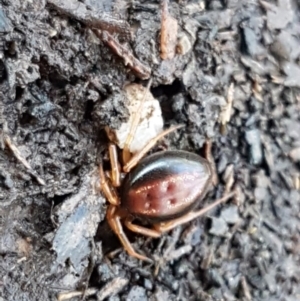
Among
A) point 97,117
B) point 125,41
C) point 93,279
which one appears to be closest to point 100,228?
point 93,279

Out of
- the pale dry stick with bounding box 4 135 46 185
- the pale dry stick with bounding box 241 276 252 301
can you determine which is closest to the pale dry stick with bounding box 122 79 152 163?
the pale dry stick with bounding box 4 135 46 185

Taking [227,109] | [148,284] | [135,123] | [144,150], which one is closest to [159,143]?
[144,150]

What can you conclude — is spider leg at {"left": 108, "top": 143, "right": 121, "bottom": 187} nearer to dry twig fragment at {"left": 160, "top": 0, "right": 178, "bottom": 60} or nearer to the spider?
the spider

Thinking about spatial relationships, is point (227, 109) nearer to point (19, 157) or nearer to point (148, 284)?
point (148, 284)

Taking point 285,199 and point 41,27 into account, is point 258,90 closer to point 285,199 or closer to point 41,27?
point 285,199

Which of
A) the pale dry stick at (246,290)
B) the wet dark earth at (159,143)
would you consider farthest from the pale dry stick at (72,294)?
the pale dry stick at (246,290)

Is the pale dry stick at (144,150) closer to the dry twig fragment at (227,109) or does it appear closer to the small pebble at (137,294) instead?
the dry twig fragment at (227,109)
